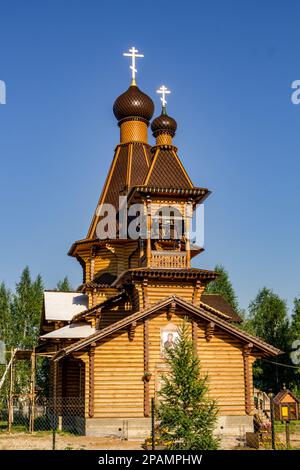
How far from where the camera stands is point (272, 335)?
45.5m

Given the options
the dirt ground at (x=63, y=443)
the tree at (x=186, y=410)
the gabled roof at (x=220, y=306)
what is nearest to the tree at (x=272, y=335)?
the gabled roof at (x=220, y=306)

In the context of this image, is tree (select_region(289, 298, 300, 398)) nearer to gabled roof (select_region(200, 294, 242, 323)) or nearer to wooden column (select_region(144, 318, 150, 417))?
gabled roof (select_region(200, 294, 242, 323))

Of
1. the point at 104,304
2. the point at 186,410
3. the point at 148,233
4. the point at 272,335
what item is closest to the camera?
the point at 186,410

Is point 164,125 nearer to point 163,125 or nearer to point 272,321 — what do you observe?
point 163,125

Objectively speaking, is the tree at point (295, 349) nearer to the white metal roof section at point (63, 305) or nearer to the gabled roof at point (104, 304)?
the white metal roof section at point (63, 305)

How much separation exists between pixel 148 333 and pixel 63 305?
8.08m

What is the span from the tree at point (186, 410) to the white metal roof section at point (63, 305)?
13.0m

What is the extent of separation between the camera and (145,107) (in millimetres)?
30484

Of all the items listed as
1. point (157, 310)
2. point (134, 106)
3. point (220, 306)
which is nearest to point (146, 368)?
point (157, 310)

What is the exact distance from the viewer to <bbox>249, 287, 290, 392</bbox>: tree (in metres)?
41.6

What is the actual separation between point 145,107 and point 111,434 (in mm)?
17033
